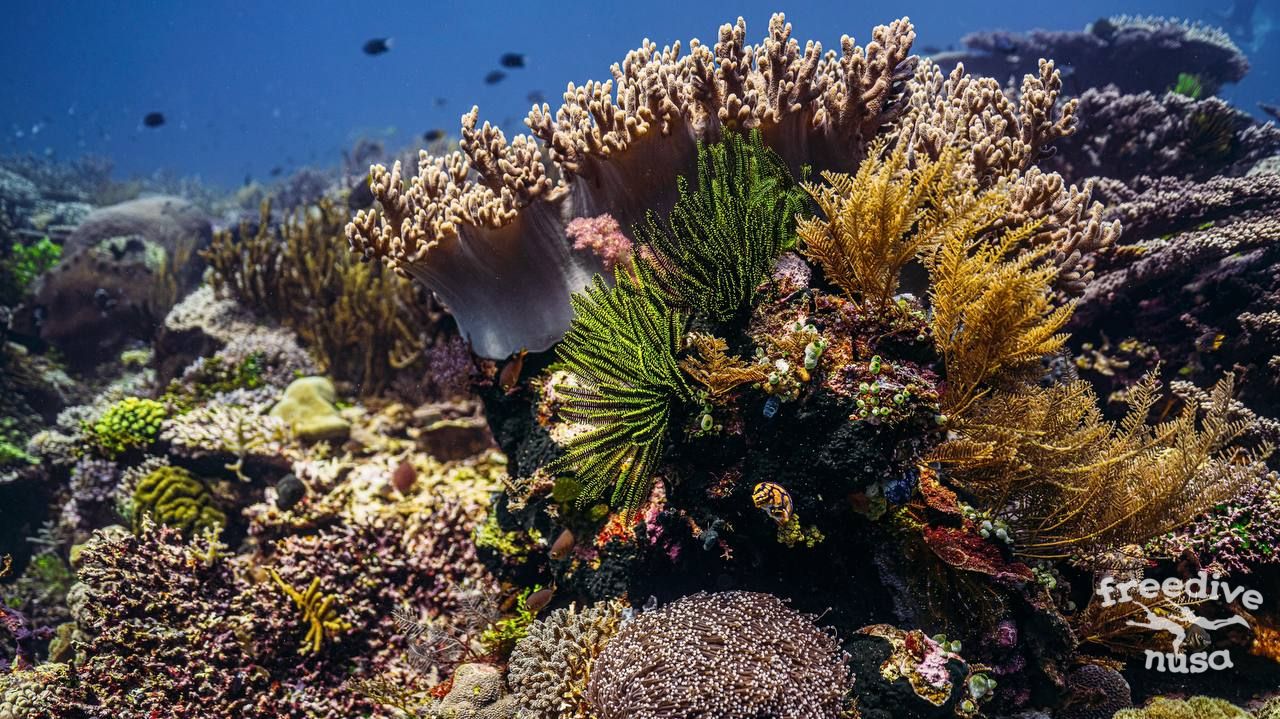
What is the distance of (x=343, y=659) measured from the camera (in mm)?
4758

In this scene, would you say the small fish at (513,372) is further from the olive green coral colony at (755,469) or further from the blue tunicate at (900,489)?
the blue tunicate at (900,489)

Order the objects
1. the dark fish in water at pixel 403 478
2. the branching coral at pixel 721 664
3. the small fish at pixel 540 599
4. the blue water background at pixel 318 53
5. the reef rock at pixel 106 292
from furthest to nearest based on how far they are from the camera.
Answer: the blue water background at pixel 318 53, the reef rock at pixel 106 292, the dark fish in water at pixel 403 478, the small fish at pixel 540 599, the branching coral at pixel 721 664

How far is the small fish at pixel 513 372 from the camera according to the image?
443 cm

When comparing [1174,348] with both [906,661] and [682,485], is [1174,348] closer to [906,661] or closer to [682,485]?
[906,661]

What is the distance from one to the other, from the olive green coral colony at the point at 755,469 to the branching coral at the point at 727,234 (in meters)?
0.03

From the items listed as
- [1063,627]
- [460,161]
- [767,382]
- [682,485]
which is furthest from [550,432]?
[1063,627]

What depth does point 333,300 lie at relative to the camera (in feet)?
27.4

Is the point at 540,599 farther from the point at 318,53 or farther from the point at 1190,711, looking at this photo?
the point at 318,53

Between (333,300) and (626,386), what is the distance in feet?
21.8

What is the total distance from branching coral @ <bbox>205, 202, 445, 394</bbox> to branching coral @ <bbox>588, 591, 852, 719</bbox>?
445cm

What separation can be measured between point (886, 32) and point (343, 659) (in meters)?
5.96

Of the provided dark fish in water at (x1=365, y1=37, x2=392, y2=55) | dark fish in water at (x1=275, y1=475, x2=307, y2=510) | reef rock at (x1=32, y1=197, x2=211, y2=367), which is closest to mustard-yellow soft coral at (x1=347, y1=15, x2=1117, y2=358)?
dark fish in water at (x1=275, y1=475, x2=307, y2=510)

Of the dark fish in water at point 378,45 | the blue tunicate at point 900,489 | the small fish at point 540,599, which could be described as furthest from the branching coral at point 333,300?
the dark fish in water at point 378,45

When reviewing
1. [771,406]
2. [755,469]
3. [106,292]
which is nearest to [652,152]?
[771,406]
